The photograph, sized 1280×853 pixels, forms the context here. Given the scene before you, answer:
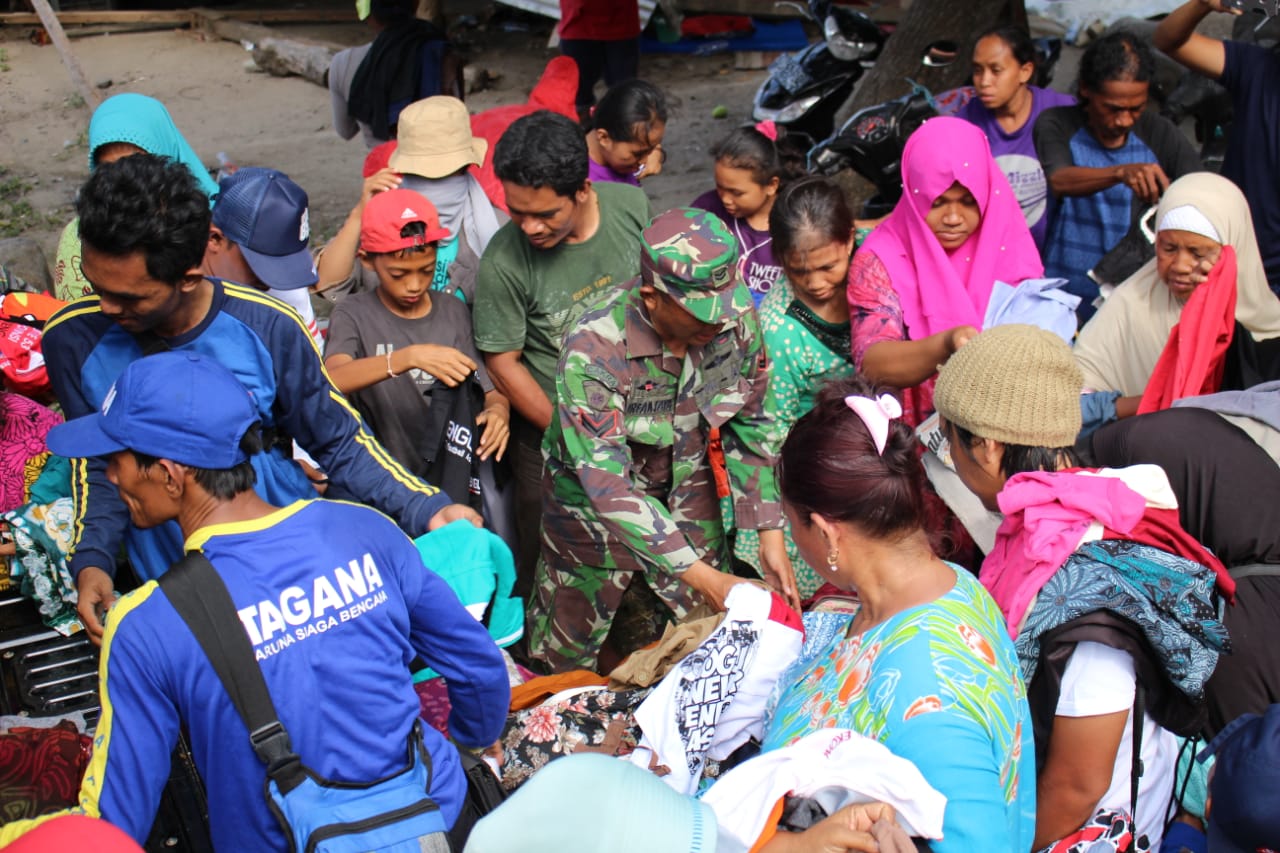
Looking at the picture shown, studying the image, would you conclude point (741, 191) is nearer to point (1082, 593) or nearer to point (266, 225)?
point (266, 225)

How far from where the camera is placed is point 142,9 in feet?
45.2

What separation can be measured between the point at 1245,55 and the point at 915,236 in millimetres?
1902

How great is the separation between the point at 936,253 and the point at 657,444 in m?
1.17

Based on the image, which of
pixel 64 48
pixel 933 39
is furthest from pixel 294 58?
pixel 933 39

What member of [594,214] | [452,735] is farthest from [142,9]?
[452,735]

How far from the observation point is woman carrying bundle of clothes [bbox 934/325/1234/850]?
2000 millimetres

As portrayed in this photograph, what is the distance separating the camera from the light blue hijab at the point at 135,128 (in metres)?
3.30

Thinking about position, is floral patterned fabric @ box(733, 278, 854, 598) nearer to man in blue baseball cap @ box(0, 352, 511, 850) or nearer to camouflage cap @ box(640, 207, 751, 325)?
camouflage cap @ box(640, 207, 751, 325)

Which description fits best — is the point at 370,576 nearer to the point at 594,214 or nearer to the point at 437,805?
the point at 437,805

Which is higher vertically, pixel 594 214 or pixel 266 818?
pixel 594 214

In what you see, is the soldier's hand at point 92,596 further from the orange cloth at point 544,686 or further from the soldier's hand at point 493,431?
the soldier's hand at point 493,431

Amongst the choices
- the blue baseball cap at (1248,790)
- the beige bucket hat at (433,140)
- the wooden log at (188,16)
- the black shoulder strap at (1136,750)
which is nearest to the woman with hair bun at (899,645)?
the black shoulder strap at (1136,750)

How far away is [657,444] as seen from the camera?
3098 mm

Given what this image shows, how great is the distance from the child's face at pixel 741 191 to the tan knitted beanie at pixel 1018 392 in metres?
1.93
